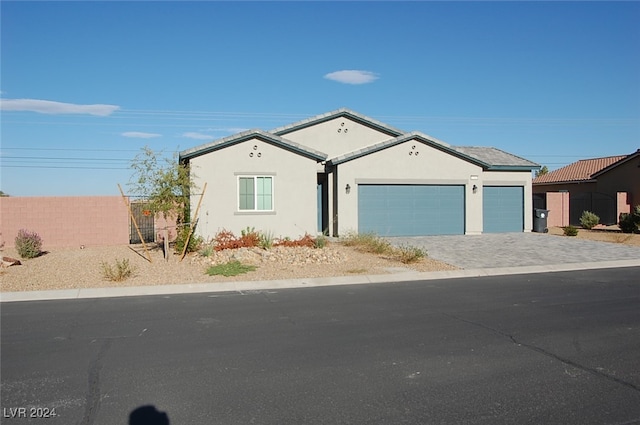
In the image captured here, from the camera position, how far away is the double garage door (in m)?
23.8

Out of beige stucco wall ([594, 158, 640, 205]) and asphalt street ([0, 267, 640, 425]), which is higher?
beige stucco wall ([594, 158, 640, 205])

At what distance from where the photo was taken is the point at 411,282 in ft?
46.9

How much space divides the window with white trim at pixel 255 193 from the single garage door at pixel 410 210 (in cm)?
428

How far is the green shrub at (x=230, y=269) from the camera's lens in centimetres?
1483

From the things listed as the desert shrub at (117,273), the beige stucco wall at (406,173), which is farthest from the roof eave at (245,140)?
the desert shrub at (117,273)

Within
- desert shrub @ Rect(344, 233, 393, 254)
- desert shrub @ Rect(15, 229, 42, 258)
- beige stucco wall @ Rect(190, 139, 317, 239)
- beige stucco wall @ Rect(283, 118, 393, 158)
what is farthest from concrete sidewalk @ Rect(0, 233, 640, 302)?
desert shrub @ Rect(15, 229, 42, 258)

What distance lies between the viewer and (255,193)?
2131cm

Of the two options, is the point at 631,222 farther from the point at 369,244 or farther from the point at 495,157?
the point at 369,244

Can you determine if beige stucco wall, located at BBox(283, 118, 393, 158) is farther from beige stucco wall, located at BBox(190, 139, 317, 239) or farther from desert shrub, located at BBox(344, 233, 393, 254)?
desert shrub, located at BBox(344, 233, 393, 254)

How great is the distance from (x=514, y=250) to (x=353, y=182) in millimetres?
7062

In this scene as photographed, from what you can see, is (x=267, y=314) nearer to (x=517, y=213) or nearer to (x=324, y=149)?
(x=324, y=149)

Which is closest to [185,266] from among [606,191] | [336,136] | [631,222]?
[336,136]

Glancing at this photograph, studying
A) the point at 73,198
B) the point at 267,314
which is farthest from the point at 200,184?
the point at 267,314

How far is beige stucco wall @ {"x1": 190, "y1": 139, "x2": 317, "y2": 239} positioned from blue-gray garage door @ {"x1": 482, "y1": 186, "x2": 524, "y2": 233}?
362 inches
